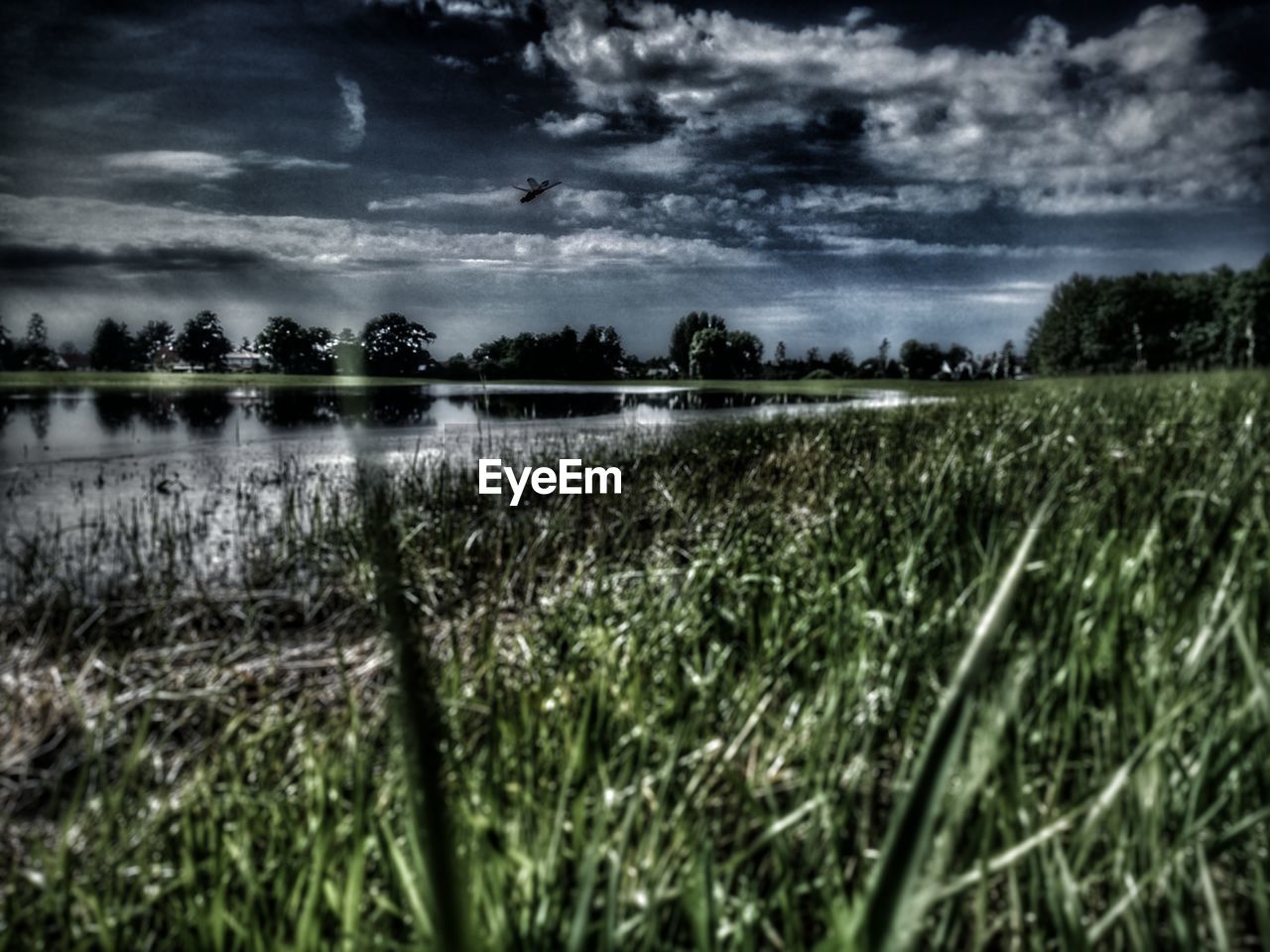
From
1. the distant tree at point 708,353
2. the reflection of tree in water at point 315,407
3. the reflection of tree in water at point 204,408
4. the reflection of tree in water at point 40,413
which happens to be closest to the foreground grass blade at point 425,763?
the reflection of tree in water at point 315,407

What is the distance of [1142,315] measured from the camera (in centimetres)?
2648

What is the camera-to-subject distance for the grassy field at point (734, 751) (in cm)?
129

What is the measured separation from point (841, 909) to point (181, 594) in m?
5.07

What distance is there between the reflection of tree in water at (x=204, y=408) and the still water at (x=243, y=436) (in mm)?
74

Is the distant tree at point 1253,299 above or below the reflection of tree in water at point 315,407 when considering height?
above

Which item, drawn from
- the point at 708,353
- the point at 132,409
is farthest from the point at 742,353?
the point at 132,409

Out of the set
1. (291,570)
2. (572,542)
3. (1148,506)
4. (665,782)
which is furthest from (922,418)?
(665,782)

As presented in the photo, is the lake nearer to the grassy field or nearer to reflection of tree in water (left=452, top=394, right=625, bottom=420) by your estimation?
reflection of tree in water (left=452, top=394, right=625, bottom=420)

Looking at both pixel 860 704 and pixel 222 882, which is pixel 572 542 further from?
pixel 222 882

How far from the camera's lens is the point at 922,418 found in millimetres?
9508

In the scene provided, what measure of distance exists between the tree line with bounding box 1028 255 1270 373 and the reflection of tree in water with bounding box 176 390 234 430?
59.9 ft

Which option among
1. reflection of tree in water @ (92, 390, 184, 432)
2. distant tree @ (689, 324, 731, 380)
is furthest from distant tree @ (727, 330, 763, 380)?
reflection of tree in water @ (92, 390, 184, 432)

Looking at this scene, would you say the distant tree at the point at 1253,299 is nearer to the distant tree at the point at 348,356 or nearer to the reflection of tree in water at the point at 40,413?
the distant tree at the point at 348,356

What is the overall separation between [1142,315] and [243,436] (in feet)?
81.3
